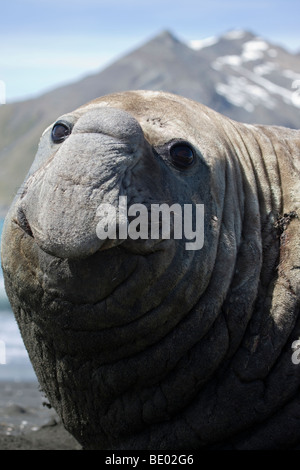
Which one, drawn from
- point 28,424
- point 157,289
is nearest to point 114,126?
point 157,289

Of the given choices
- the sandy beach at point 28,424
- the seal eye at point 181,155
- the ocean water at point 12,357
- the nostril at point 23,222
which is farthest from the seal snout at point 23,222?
the ocean water at point 12,357

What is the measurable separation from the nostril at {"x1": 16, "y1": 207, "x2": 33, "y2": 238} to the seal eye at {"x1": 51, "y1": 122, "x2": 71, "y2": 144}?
48 centimetres

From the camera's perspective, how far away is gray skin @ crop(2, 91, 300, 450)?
3842 mm

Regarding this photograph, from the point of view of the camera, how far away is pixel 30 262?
4.14m

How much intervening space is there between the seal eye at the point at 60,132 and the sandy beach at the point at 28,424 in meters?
2.34

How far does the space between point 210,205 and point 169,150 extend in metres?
0.41

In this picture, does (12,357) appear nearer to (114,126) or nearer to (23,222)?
(23,222)

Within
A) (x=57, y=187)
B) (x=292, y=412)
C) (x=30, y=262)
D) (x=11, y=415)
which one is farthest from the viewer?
(x=11, y=415)

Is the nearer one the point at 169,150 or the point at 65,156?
the point at 65,156

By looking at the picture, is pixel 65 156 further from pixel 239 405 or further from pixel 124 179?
pixel 239 405

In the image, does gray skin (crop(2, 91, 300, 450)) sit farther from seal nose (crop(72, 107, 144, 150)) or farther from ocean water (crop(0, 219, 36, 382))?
ocean water (crop(0, 219, 36, 382))

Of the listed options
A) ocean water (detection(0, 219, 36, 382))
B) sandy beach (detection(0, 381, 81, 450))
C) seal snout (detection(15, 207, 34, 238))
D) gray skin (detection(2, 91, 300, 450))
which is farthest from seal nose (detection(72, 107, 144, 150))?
ocean water (detection(0, 219, 36, 382))

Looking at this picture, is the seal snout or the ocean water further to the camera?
the ocean water
